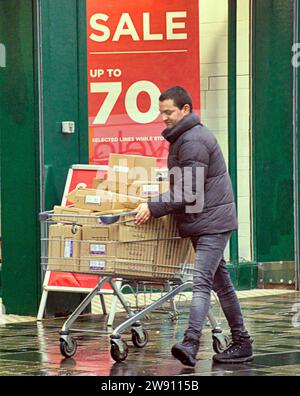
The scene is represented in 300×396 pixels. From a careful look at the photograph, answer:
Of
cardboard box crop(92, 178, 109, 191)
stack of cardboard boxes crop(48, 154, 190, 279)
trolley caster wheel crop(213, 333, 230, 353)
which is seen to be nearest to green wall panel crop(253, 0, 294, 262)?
stack of cardboard boxes crop(48, 154, 190, 279)

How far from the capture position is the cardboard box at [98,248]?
8.97 m

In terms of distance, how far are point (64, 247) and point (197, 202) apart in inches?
47.7

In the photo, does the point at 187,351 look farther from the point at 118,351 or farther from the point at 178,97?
the point at 178,97

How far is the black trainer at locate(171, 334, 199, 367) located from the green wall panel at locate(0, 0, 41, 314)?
3904 mm

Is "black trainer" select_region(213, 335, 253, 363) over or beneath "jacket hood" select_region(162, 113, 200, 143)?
beneath

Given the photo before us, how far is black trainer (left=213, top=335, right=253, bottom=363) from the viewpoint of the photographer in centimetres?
878

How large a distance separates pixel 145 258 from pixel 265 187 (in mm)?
5937

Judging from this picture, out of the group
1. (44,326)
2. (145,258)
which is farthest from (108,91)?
(145,258)

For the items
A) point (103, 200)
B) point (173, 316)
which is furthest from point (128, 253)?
point (173, 316)

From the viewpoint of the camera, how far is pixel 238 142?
14625 mm

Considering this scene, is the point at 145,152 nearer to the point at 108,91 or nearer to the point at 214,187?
the point at 108,91

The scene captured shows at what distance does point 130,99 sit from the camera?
44.3ft

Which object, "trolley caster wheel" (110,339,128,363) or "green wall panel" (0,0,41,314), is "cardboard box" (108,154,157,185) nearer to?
"trolley caster wheel" (110,339,128,363)

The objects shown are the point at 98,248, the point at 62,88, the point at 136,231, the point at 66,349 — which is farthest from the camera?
the point at 62,88
